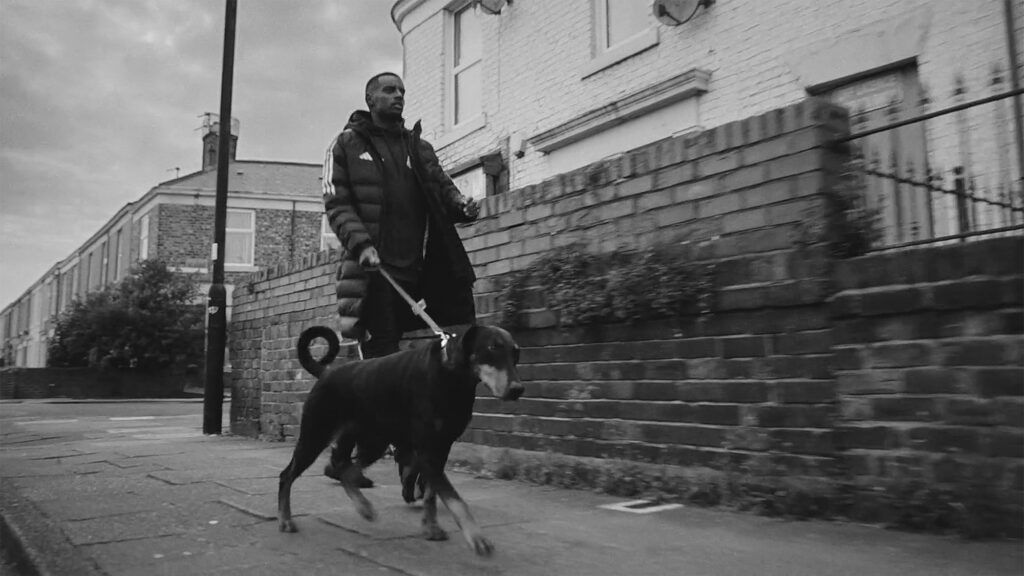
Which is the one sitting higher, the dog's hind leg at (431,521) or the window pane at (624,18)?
the window pane at (624,18)

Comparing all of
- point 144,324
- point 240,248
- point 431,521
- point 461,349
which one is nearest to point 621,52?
point 461,349

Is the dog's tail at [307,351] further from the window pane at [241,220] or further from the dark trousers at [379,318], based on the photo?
the window pane at [241,220]

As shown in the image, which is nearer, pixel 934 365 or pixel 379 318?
pixel 934 365

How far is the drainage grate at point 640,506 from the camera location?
3.59 meters

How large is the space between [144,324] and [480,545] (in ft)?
87.1

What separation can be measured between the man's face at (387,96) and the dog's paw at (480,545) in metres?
2.32

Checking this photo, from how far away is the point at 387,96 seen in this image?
4.09m

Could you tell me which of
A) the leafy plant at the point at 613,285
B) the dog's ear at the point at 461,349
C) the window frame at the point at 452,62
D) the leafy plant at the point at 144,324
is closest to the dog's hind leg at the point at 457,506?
the dog's ear at the point at 461,349

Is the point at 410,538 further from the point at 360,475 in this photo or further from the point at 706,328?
the point at 706,328

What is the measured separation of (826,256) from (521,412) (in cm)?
215

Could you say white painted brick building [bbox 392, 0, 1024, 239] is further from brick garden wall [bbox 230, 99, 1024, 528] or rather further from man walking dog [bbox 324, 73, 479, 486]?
man walking dog [bbox 324, 73, 479, 486]

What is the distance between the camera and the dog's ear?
2775 mm

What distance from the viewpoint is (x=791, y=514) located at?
3.31m

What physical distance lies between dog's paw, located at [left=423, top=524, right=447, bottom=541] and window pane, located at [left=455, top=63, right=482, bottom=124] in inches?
327
